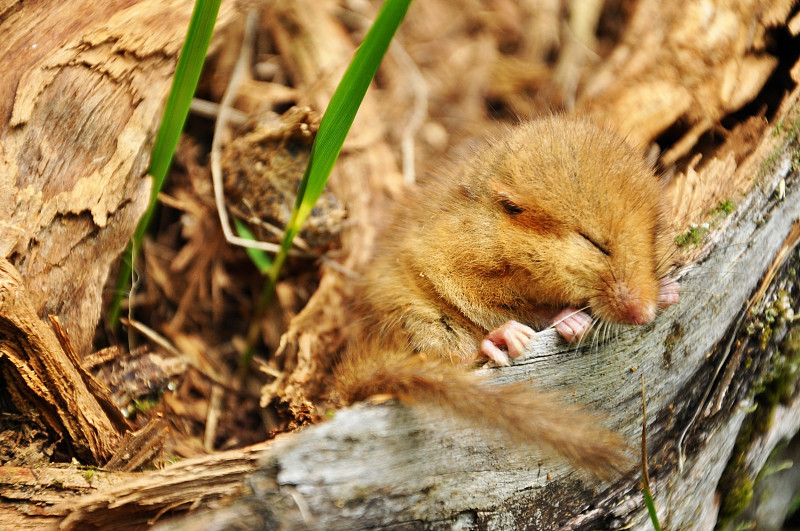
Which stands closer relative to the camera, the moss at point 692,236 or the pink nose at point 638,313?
the pink nose at point 638,313

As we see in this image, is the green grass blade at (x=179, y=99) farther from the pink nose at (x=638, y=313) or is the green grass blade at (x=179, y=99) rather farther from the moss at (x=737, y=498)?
the moss at (x=737, y=498)

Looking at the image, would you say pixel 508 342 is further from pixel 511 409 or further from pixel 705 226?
pixel 705 226

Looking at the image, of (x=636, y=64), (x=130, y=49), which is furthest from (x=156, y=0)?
(x=636, y=64)

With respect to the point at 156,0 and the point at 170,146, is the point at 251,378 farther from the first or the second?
the point at 156,0

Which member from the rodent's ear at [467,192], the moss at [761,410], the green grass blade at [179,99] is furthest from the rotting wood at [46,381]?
the moss at [761,410]

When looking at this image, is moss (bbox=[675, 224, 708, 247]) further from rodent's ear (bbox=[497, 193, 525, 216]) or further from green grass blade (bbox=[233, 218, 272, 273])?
green grass blade (bbox=[233, 218, 272, 273])

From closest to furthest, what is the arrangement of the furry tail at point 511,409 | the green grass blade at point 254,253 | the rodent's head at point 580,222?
the furry tail at point 511,409
the rodent's head at point 580,222
the green grass blade at point 254,253
